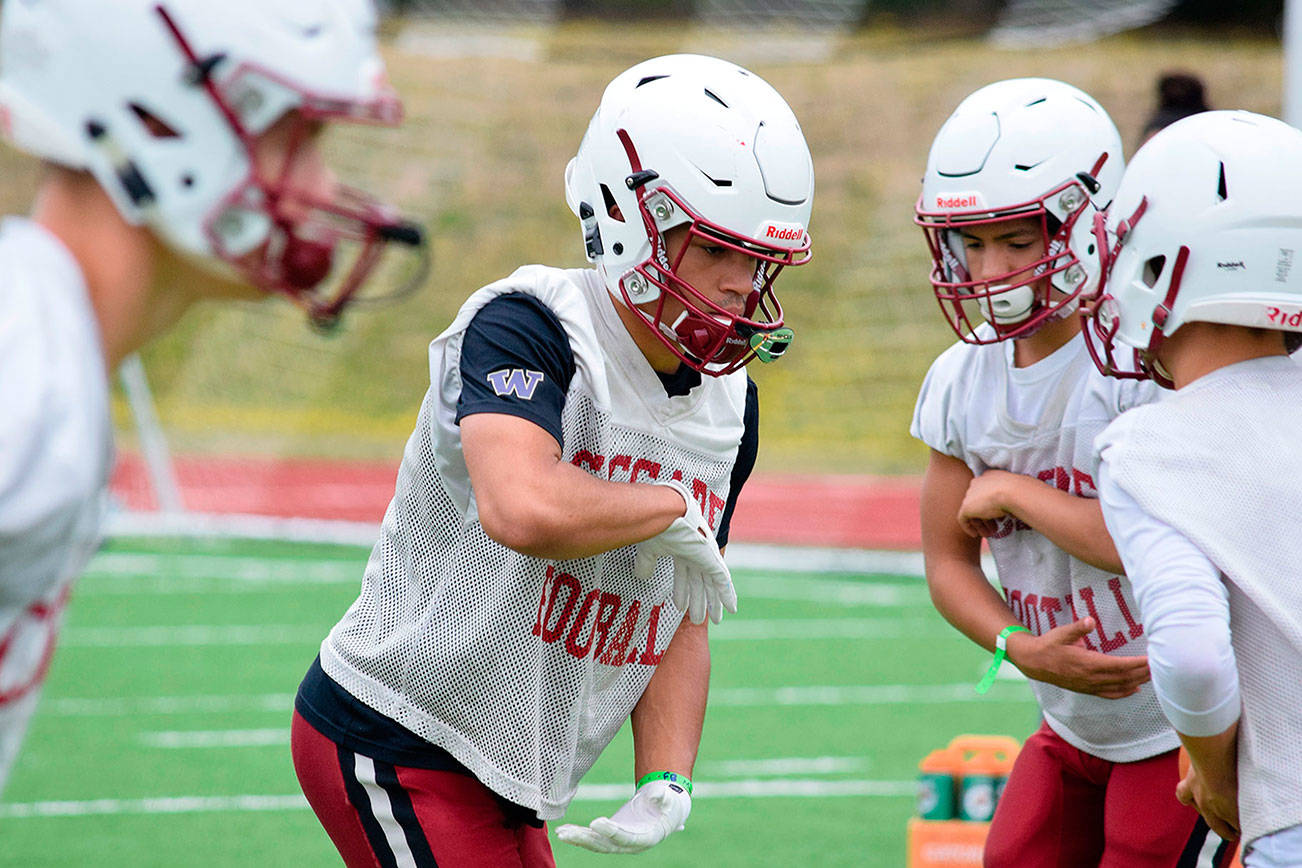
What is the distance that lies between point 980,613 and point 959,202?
31.5 inches

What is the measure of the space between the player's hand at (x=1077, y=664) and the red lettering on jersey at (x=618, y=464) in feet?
2.73

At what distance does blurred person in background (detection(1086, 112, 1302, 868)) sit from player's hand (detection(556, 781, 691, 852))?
34.0 inches

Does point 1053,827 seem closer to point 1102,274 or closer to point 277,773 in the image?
point 1102,274

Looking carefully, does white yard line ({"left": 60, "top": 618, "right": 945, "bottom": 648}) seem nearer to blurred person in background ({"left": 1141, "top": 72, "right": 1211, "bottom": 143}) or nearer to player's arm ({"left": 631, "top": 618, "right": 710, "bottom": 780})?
blurred person in background ({"left": 1141, "top": 72, "right": 1211, "bottom": 143})

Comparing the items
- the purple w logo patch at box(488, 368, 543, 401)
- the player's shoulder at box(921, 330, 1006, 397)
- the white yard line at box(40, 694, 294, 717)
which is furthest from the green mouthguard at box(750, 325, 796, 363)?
the white yard line at box(40, 694, 294, 717)

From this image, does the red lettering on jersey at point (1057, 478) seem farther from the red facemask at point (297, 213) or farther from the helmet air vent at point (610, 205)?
the red facemask at point (297, 213)

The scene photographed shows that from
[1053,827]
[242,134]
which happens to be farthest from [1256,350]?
[242,134]

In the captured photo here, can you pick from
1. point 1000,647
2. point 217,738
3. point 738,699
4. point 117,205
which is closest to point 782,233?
point 1000,647

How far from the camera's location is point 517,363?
246 cm

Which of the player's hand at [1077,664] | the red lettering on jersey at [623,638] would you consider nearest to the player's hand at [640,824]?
the red lettering on jersey at [623,638]

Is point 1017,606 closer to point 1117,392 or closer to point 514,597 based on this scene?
point 1117,392

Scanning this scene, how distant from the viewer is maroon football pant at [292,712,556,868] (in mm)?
2652

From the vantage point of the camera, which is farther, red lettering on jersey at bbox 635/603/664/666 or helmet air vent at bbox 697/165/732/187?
red lettering on jersey at bbox 635/603/664/666

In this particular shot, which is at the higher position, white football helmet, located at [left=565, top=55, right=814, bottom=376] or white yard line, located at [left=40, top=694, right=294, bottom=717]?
white football helmet, located at [left=565, top=55, right=814, bottom=376]
